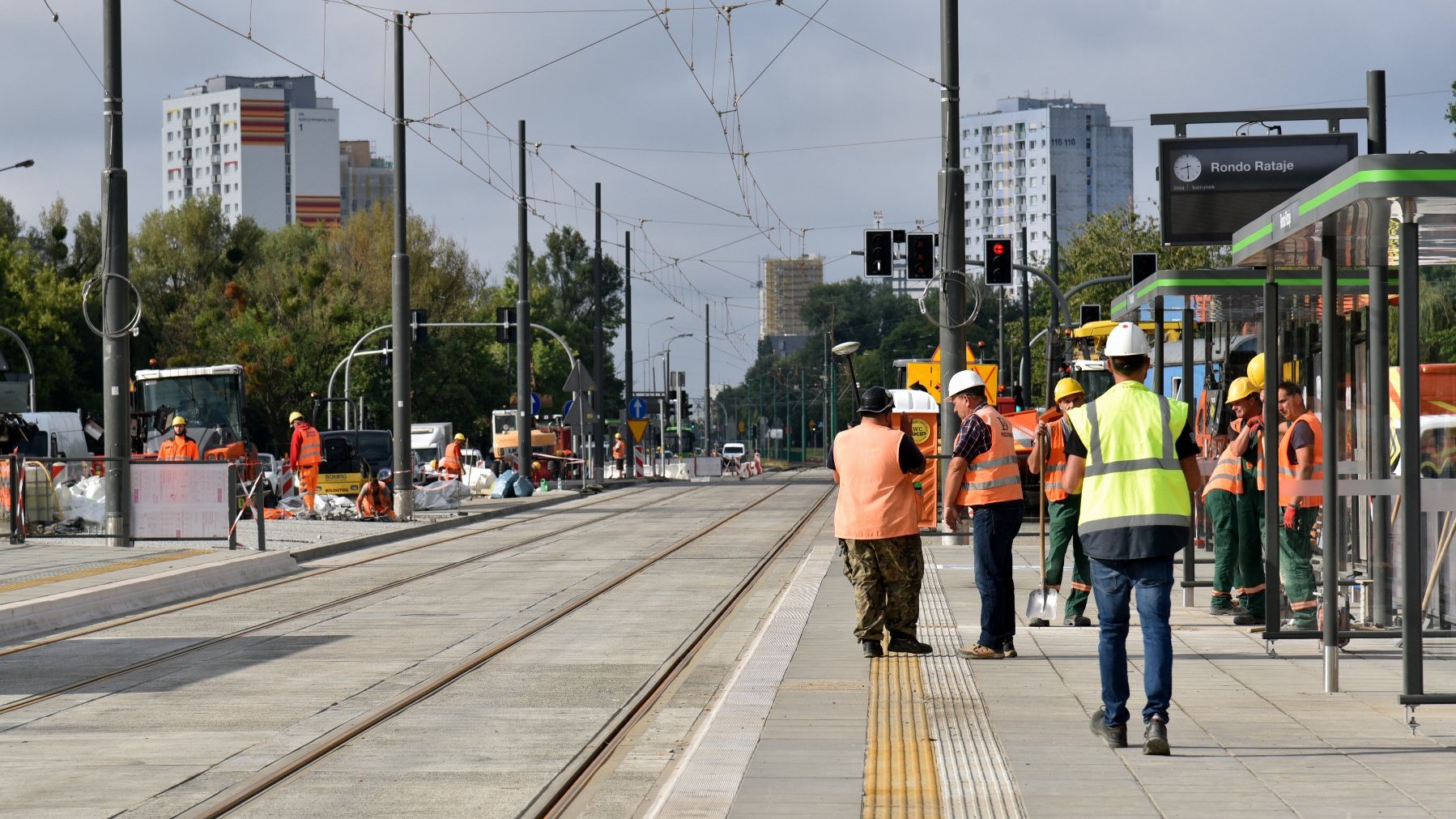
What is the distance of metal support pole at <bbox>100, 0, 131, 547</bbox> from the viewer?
2017 centimetres

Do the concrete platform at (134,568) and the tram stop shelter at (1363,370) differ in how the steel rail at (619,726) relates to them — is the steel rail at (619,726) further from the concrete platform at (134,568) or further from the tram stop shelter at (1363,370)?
the concrete platform at (134,568)

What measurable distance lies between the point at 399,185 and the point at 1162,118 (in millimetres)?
14561

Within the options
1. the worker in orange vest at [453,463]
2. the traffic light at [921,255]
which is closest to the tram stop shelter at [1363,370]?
the traffic light at [921,255]

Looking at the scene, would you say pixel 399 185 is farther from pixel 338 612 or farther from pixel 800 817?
pixel 800 817

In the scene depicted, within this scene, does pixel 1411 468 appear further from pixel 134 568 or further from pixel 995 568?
pixel 134 568

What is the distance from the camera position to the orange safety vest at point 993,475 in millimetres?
10508

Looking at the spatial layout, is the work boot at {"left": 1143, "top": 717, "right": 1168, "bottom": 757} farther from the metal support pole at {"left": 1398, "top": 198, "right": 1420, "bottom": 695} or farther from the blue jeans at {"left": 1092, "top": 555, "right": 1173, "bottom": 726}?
the metal support pole at {"left": 1398, "top": 198, "right": 1420, "bottom": 695}

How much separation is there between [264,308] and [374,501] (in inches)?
1724

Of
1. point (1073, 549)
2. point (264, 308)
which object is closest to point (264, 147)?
point (264, 308)

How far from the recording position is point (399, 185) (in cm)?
2912

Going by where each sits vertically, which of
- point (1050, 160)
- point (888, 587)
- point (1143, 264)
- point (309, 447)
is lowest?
point (888, 587)

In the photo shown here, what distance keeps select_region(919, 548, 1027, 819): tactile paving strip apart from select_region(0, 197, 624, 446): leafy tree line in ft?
175

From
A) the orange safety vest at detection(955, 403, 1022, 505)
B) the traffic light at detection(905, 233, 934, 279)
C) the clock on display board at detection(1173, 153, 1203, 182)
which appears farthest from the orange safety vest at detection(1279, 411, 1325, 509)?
the traffic light at detection(905, 233, 934, 279)

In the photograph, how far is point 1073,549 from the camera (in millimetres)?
12125
